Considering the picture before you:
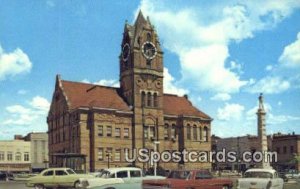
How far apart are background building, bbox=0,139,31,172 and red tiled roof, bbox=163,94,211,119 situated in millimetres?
39230

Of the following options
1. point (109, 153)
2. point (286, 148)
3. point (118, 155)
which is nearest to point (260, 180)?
point (109, 153)

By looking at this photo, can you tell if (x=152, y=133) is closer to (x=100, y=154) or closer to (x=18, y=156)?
(x=100, y=154)

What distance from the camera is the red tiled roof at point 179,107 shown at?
77.8m

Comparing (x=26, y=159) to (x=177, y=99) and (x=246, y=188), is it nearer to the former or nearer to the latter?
(x=177, y=99)

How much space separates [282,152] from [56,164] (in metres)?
49.9

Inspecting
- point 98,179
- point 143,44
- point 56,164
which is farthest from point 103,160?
point 98,179

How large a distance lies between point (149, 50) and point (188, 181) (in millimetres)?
53954

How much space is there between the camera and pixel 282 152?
10131 centimetres

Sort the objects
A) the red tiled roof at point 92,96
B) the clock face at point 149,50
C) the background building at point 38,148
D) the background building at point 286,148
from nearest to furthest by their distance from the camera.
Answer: the red tiled roof at point 92,96 < the clock face at point 149,50 < the background building at point 286,148 < the background building at point 38,148

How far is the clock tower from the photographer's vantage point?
71.8 meters

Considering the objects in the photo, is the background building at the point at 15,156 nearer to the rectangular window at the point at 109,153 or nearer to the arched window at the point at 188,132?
the arched window at the point at 188,132

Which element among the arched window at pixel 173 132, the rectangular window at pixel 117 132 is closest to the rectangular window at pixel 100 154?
the rectangular window at pixel 117 132

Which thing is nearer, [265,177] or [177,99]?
[265,177]

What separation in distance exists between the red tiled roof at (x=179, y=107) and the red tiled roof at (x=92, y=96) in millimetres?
8556
